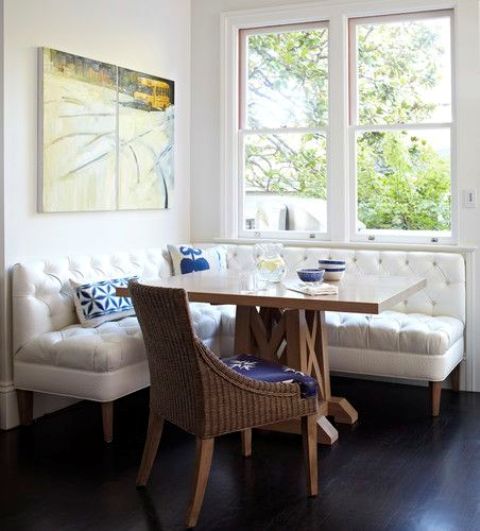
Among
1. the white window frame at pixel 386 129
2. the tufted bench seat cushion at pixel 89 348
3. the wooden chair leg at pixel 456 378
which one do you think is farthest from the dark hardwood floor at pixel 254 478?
the white window frame at pixel 386 129

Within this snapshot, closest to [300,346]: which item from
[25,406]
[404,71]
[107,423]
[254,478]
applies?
[254,478]

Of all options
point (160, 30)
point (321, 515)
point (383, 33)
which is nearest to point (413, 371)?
point (321, 515)

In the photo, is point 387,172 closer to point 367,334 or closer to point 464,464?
point 367,334

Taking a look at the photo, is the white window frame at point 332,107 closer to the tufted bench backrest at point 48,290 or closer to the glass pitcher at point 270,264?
the tufted bench backrest at point 48,290

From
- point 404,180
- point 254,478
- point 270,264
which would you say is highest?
point 404,180

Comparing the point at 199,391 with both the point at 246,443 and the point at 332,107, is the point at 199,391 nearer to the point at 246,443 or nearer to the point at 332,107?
the point at 246,443

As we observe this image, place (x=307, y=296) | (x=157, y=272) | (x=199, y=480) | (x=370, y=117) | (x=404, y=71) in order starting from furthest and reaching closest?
(x=370, y=117)
(x=404, y=71)
(x=157, y=272)
(x=307, y=296)
(x=199, y=480)

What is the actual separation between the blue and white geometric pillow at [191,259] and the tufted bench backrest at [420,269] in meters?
0.35

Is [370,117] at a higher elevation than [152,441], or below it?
higher

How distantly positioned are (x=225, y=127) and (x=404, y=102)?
1284 mm

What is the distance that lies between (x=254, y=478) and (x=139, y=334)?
1.08m

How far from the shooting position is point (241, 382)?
2.85 meters

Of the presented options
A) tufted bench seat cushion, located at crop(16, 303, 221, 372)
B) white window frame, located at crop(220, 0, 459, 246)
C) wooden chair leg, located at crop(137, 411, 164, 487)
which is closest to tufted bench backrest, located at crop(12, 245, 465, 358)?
tufted bench seat cushion, located at crop(16, 303, 221, 372)

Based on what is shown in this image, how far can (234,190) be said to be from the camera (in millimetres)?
5547
